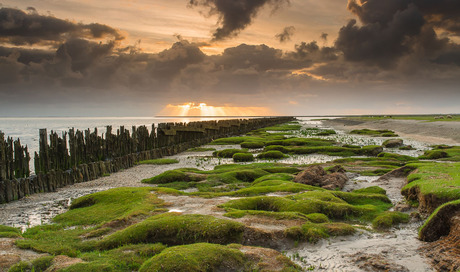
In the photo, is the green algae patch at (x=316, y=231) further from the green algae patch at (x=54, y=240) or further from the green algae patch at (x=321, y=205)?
the green algae patch at (x=54, y=240)

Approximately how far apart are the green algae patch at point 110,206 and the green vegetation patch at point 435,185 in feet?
28.7

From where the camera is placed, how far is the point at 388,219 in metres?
9.30

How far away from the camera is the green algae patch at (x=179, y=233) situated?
7.73 metres

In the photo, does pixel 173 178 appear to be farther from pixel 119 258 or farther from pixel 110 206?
pixel 119 258

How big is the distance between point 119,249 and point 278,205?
5.34 meters

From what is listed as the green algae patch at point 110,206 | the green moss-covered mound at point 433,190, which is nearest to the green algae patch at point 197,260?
the green algae patch at point 110,206

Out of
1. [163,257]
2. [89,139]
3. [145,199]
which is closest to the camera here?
[163,257]

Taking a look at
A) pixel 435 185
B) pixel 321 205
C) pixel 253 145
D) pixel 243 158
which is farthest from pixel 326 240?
pixel 253 145

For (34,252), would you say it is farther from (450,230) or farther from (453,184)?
(453,184)

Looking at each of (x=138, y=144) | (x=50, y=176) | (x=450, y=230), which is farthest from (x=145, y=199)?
(x=138, y=144)

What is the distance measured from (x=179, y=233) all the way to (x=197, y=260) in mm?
1696

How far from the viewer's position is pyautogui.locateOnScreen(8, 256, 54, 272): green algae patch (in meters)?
6.09

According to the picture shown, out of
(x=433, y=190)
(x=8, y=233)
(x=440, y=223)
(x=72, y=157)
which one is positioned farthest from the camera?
(x=72, y=157)

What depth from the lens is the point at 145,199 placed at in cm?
1169
